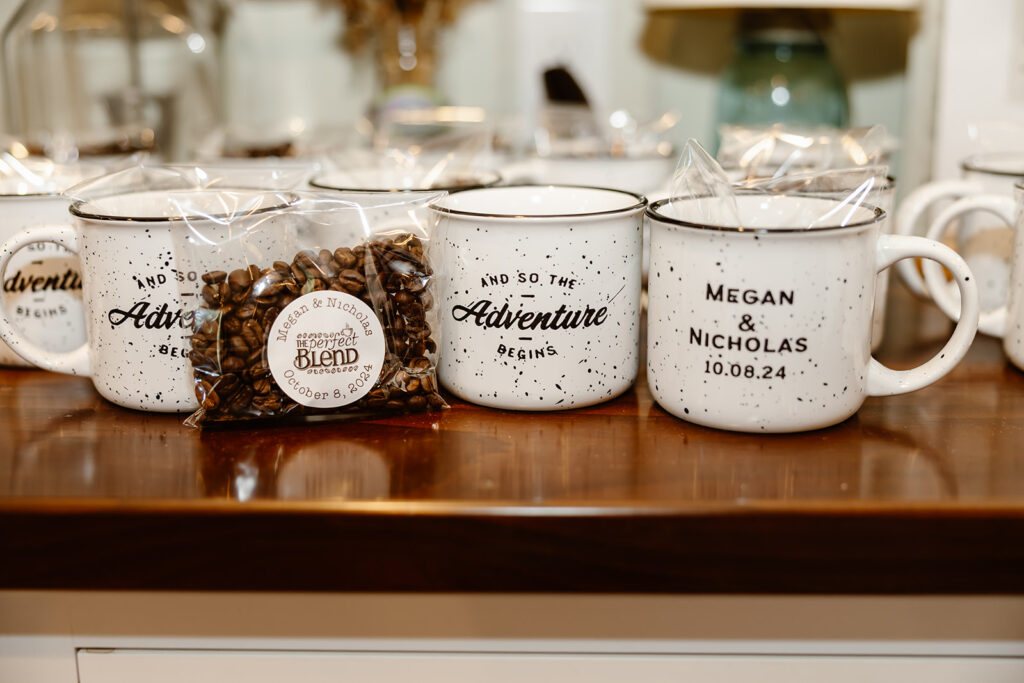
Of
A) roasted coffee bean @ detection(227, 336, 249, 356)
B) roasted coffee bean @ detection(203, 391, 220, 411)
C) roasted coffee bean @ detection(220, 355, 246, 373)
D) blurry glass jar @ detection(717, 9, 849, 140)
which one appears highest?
blurry glass jar @ detection(717, 9, 849, 140)

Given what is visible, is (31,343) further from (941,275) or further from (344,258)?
(941,275)

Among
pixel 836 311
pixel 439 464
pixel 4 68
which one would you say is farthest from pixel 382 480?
pixel 4 68

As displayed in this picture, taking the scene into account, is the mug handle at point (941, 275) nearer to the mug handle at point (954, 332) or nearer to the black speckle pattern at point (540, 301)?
the mug handle at point (954, 332)

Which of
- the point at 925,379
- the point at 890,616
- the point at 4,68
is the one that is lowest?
the point at 890,616

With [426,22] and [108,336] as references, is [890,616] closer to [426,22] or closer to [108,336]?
[108,336]

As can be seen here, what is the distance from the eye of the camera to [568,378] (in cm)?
61

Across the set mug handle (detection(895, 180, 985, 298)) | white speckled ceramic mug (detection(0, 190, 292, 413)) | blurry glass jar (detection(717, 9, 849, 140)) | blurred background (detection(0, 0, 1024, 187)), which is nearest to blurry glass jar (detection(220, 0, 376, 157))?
blurred background (detection(0, 0, 1024, 187))

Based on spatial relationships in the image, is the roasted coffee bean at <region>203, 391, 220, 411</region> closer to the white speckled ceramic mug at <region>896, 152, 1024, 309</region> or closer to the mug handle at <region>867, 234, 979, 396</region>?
the mug handle at <region>867, 234, 979, 396</region>

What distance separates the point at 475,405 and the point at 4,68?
85 centimetres

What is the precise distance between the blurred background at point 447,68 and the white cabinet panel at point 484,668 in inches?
25.3

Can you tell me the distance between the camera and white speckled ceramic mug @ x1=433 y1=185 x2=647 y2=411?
0.59 metres

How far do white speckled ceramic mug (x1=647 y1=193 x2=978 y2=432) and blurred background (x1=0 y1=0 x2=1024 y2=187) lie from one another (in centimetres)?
51

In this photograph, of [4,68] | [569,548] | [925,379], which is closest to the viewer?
[569,548]

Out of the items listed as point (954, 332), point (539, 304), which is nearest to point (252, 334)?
point (539, 304)
